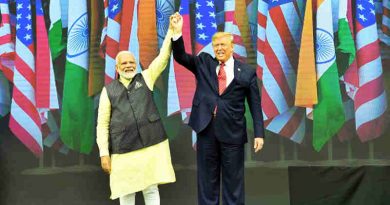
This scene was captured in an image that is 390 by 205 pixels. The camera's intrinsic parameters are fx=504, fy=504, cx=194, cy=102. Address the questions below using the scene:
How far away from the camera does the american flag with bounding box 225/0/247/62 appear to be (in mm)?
4180

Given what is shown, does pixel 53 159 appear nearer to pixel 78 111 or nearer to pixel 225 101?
pixel 78 111

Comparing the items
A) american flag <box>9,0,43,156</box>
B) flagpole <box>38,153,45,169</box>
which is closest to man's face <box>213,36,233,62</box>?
american flag <box>9,0,43,156</box>

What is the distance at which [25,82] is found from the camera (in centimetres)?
433

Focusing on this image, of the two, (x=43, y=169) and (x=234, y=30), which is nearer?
(x=234, y=30)

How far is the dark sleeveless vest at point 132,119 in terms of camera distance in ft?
11.3

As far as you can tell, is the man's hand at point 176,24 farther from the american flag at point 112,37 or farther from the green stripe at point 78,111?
the green stripe at point 78,111

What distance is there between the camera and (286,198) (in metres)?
4.20

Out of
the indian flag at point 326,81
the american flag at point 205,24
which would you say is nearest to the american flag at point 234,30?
the american flag at point 205,24

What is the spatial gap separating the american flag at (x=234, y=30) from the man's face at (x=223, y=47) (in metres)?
0.84

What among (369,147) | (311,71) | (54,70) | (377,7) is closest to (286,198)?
(369,147)

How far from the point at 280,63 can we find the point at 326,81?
15.8 inches

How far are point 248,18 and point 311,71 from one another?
68 cm

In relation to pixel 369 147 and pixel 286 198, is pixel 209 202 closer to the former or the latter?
pixel 286 198

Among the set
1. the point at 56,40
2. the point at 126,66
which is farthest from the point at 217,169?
the point at 56,40
